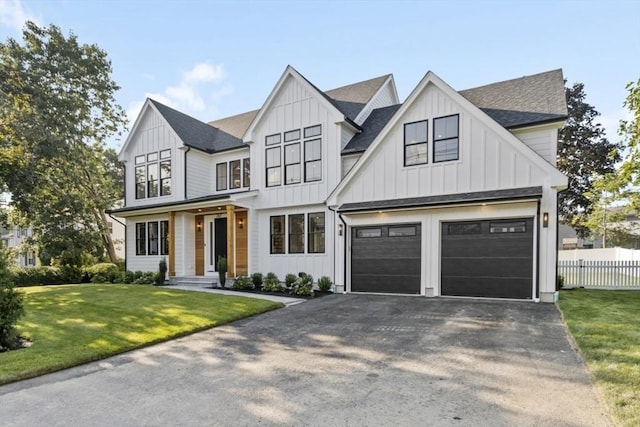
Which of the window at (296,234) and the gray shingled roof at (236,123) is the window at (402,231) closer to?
the window at (296,234)

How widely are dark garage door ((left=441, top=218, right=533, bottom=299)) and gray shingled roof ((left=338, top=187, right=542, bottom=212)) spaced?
875 millimetres

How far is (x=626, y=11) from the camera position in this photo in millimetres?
10562

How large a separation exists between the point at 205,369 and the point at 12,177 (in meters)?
12.5

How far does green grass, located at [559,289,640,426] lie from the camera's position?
3.54 meters

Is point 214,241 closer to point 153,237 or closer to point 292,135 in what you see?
point 153,237

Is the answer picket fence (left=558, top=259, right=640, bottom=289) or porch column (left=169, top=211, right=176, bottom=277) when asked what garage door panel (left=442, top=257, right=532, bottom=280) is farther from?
porch column (left=169, top=211, right=176, bottom=277)

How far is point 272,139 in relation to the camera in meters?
14.5

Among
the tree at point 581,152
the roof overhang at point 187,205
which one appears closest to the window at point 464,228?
the roof overhang at point 187,205

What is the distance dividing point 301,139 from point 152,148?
817 cm

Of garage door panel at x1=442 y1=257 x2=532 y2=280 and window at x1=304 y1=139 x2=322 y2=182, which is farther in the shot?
window at x1=304 y1=139 x2=322 y2=182

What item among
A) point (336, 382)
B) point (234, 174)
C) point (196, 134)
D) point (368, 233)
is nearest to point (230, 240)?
point (234, 174)

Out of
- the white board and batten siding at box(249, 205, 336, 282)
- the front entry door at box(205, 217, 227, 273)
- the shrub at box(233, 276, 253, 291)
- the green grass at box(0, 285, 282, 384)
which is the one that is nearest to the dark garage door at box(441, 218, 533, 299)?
the white board and batten siding at box(249, 205, 336, 282)

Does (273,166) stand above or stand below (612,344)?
above

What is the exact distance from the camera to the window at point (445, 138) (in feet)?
35.2
